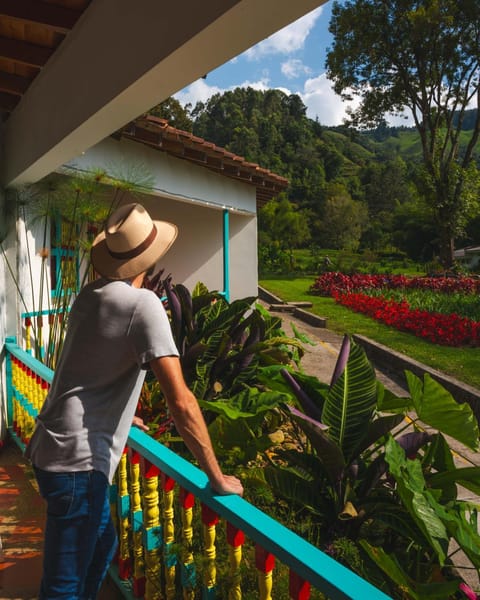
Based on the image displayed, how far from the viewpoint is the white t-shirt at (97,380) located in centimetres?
157

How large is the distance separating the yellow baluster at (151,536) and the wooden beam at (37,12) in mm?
2349

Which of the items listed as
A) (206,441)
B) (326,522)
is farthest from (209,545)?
(326,522)

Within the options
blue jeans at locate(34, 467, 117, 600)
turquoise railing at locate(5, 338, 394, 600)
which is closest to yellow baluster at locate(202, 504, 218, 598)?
turquoise railing at locate(5, 338, 394, 600)

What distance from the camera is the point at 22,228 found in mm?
4688

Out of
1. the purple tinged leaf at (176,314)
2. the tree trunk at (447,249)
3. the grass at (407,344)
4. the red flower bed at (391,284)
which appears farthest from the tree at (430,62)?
the purple tinged leaf at (176,314)

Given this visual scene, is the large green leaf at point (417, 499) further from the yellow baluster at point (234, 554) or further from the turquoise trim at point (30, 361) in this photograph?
the turquoise trim at point (30, 361)

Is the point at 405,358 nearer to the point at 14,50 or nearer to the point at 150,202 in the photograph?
the point at 150,202

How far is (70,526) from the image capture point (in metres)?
1.65

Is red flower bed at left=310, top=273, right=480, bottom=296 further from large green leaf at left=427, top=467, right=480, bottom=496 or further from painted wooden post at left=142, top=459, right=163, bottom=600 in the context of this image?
painted wooden post at left=142, top=459, right=163, bottom=600

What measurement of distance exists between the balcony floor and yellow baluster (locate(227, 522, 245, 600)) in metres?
1.11

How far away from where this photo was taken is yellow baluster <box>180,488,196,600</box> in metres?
1.92

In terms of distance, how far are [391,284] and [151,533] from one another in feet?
59.9

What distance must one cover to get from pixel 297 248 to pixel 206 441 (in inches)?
1600

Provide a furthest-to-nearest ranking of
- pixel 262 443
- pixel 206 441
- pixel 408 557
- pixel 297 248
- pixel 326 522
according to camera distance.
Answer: pixel 297 248 → pixel 262 443 → pixel 326 522 → pixel 408 557 → pixel 206 441
